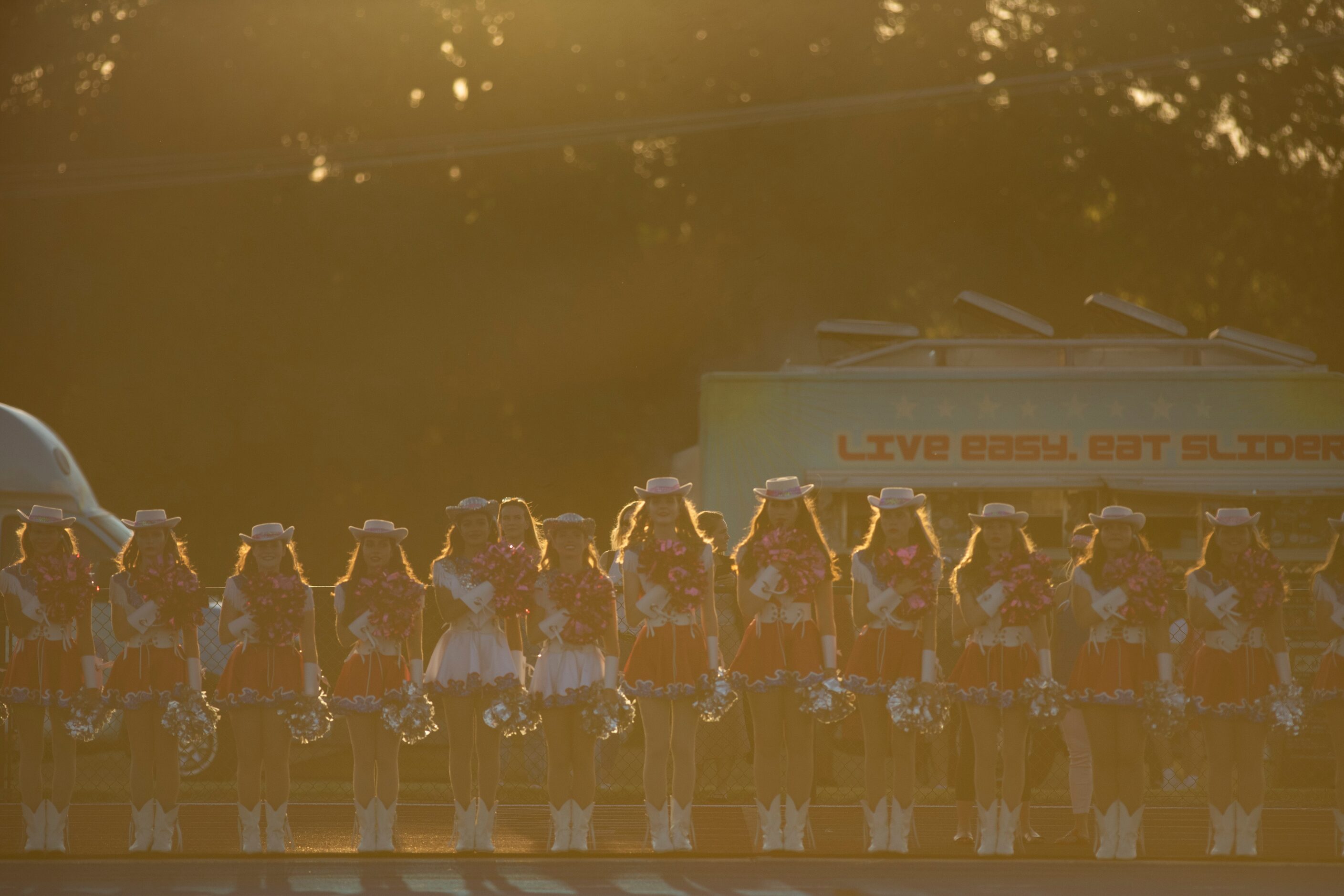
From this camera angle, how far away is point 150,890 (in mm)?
7918

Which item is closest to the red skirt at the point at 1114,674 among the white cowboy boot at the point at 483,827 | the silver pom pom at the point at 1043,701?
the silver pom pom at the point at 1043,701

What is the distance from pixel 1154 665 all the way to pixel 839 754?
18.1 feet

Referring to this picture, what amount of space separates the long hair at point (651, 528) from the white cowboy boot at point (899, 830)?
1.71 metres

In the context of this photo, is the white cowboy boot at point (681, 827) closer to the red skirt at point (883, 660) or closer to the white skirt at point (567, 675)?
the white skirt at point (567, 675)

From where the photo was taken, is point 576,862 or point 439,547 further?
point 439,547

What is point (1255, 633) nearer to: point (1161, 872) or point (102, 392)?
point (1161, 872)

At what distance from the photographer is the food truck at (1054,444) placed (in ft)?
56.2

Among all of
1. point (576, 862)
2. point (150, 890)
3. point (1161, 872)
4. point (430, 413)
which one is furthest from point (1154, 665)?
point (430, 413)

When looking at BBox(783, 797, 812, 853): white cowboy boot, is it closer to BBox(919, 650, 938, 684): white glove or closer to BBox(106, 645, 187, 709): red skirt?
BBox(919, 650, 938, 684): white glove

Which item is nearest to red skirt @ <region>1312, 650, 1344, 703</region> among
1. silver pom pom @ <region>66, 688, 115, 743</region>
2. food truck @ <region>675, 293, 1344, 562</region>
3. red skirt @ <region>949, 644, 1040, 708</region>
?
red skirt @ <region>949, 644, 1040, 708</region>

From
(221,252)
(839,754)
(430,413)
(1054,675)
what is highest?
(221,252)

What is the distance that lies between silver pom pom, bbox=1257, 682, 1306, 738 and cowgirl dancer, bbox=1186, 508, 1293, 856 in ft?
0.12

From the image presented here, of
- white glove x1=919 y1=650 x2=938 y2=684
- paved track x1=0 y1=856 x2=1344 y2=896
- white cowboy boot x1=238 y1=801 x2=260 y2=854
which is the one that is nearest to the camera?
Result: paved track x1=0 y1=856 x2=1344 y2=896

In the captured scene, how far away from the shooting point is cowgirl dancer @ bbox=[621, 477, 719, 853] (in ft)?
28.9
